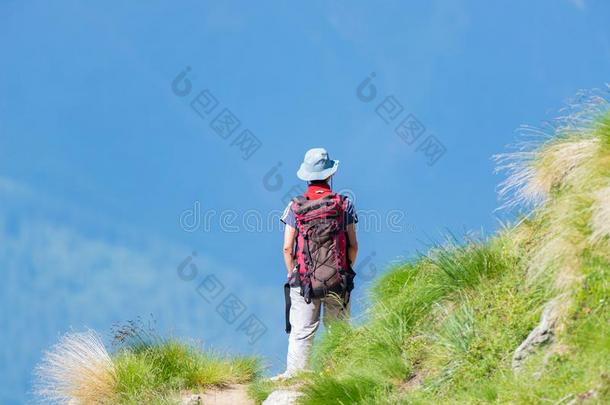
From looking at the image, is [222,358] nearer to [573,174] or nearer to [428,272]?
[428,272]

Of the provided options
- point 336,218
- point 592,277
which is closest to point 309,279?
point 336,218

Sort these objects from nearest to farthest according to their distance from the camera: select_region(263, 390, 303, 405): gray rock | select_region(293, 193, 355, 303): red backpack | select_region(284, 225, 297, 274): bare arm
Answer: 1. select_region(263, 390, 303, 405): gray rock
2. select_region(293, 193, 355, 303): red backpack
3. select_region(284, 225, 297, 274): bare arm

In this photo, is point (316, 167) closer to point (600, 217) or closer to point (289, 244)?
point (289, 244)

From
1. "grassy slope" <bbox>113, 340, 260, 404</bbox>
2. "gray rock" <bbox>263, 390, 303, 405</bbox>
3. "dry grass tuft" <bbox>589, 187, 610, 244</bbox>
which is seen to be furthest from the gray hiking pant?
"dry grass tuft" <bbox>589, 187, 610, 244</bbox>

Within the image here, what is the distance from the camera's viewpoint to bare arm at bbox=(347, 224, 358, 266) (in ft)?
31.7

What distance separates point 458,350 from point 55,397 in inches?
206

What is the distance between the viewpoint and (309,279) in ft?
31.2

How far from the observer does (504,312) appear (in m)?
7.29

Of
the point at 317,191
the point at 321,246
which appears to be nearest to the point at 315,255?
the point at 321,246

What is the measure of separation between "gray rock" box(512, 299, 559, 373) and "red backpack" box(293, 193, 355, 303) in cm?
315

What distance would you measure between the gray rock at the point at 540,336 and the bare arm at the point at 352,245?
3.31m

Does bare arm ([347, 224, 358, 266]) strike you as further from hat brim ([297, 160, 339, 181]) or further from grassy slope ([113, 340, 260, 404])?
grassy slope ([113, 340, 260, 404])

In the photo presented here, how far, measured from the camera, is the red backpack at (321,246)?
9414 millimetres

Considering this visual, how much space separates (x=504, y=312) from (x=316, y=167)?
3315 millimetres
